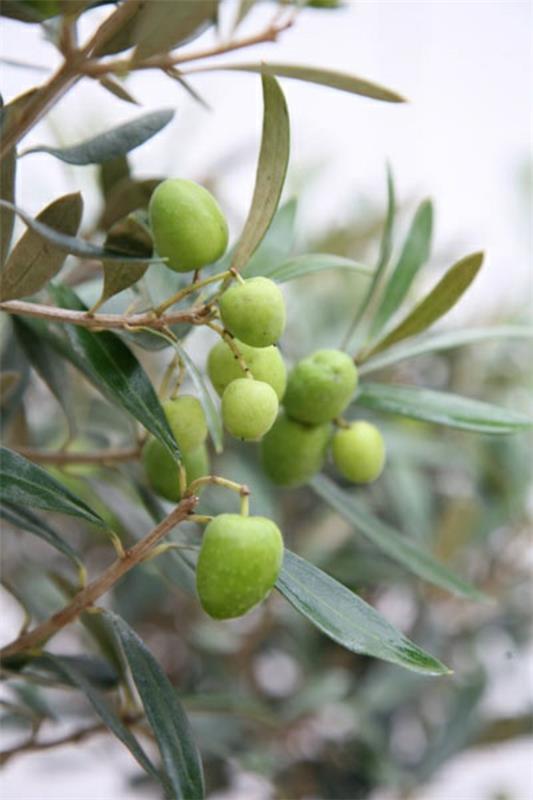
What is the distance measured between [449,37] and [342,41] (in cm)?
24

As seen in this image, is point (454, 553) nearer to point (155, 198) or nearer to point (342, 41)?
point (155, 198)

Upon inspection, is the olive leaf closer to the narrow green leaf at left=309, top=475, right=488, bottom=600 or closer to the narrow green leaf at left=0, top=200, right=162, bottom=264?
the narrow green leaf at left=0, top=200, right=162, bottom=264

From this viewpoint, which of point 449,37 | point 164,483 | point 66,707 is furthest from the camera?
point 449,37

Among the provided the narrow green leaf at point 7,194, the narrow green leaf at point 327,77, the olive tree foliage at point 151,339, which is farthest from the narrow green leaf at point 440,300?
the narrow green leaf at point 7,194

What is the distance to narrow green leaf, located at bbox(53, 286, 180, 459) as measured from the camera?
1.56 feet

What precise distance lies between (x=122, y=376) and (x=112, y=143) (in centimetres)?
11

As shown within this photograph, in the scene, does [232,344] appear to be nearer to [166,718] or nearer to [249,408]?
[249,408]

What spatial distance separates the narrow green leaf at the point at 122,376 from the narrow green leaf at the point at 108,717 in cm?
13

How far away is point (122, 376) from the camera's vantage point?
491 mm

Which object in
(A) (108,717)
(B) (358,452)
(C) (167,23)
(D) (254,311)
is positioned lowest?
(A) (108,717)

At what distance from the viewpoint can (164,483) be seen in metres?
0.55

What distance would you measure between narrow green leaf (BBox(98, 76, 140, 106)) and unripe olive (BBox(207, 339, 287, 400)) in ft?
0.47

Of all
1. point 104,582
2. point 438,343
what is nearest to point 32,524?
point 104,582

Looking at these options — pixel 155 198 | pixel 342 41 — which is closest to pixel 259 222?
pixel 155 198
